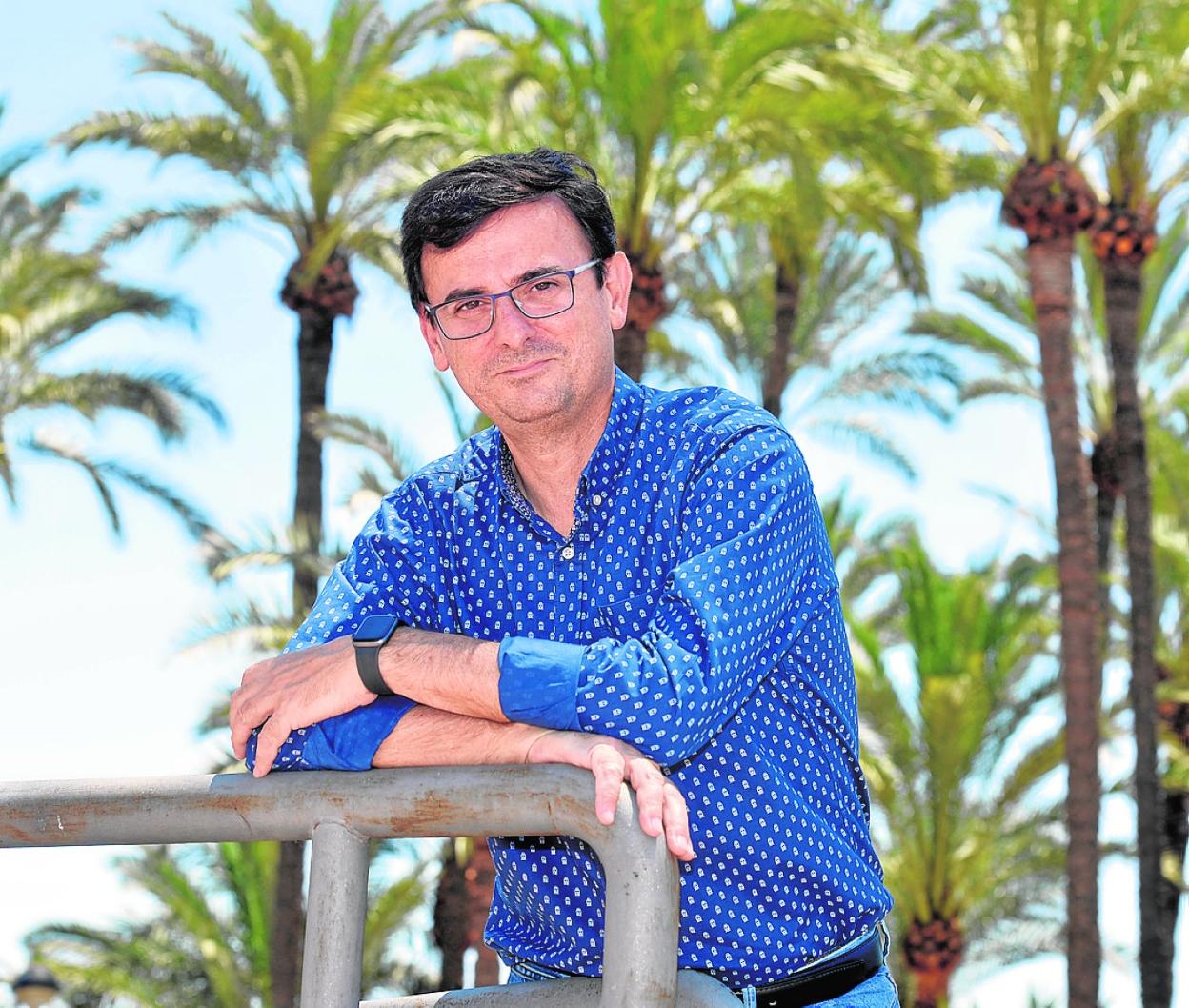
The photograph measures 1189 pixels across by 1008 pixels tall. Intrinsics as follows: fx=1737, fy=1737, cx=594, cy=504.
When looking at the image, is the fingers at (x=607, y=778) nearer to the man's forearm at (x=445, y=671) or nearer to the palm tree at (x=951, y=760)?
the man's forearm at (x=445, y=671)

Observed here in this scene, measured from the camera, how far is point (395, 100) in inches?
641

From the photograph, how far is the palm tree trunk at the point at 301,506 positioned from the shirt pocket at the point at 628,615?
17.1 metres

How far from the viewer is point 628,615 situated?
7.68 ft

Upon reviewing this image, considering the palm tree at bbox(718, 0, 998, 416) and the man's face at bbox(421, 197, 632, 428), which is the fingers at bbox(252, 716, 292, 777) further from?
the palm tree at bbox(718, 0, 998, 416)

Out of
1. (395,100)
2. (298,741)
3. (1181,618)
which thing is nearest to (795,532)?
(298,741)

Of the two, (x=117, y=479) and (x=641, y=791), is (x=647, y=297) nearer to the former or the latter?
(x=117, y=479)

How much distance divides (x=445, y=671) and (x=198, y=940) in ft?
68.9

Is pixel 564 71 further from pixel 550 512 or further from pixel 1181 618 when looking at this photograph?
pixel 550 512

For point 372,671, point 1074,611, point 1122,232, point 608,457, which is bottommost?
point 372,671

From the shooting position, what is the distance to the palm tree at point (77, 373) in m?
20.2

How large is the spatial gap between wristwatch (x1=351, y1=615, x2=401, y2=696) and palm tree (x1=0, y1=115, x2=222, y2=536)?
18.2 meters

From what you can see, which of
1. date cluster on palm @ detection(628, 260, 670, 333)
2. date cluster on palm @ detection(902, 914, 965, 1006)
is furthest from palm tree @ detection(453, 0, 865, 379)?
date cluster on palm @ detection(902, 914, 965, 1006)

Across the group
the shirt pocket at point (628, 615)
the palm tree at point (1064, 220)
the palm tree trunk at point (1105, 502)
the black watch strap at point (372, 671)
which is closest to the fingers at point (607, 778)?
the black watch strap at point (372, 671)

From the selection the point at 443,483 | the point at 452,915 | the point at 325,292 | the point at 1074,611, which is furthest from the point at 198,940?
the point at 443,483
